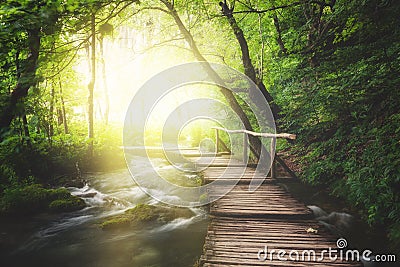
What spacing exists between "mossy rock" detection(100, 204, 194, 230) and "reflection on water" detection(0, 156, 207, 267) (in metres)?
0.23

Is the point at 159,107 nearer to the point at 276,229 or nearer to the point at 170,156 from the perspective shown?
the point at 170,156

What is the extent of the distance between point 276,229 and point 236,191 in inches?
80.6

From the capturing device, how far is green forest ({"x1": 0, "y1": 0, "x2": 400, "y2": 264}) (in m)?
3.13

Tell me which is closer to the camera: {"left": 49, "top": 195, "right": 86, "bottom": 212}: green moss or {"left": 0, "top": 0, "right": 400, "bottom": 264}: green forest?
{"left": 0, "top": 0, "right": 400, "bottom": 264}: green forest

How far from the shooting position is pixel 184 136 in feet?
92.9

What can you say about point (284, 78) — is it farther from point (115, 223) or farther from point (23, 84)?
point (23, 84)

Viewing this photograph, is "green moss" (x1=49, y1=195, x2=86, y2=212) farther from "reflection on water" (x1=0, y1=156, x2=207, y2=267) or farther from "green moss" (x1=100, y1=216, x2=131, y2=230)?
"green moss" (x1=100, y1=216, x2=131, y2=230)

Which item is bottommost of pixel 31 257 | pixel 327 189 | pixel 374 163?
pixel 31 257

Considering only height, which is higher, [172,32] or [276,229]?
[172,32]

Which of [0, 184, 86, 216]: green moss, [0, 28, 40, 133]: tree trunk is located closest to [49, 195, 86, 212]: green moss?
[0, 184, 86, 216]: green moss

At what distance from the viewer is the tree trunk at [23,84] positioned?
8.89ft

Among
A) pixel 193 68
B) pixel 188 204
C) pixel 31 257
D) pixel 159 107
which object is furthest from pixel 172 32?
pixel 159 107

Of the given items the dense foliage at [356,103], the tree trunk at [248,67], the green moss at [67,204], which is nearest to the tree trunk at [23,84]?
the dense foliage at [356,103]

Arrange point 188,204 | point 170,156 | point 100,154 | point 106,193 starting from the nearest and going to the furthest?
1. point 188,204
2. point 106,193
3. point 100,154
4. point 170,156
